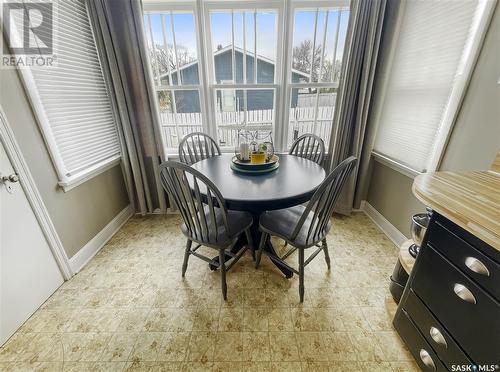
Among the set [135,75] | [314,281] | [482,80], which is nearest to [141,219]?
[135,75]

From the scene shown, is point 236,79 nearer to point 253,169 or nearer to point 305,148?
point 305,148

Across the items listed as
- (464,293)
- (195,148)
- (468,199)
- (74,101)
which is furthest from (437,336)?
(74,101)

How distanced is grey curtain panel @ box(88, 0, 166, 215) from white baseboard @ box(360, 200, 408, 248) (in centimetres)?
241

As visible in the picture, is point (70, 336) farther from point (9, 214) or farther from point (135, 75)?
point (135, 75)

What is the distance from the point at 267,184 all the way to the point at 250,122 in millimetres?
1358

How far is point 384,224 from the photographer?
7.14 ft

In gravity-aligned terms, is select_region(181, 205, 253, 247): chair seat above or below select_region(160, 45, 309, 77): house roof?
below

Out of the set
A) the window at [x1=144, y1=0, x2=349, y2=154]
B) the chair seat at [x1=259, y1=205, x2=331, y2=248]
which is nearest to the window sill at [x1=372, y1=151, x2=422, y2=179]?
the window at [x1=144, y1=0, x2=349, y2=154]

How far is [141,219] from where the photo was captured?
247 centimetres

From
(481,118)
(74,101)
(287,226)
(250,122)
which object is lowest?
(287,226)

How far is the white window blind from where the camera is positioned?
4.58 ft

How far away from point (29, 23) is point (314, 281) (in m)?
2.64

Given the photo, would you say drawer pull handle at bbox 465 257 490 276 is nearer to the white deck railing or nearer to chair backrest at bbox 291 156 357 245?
chair backrest at bbox 291 156 357 245

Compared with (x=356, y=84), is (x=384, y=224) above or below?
below
